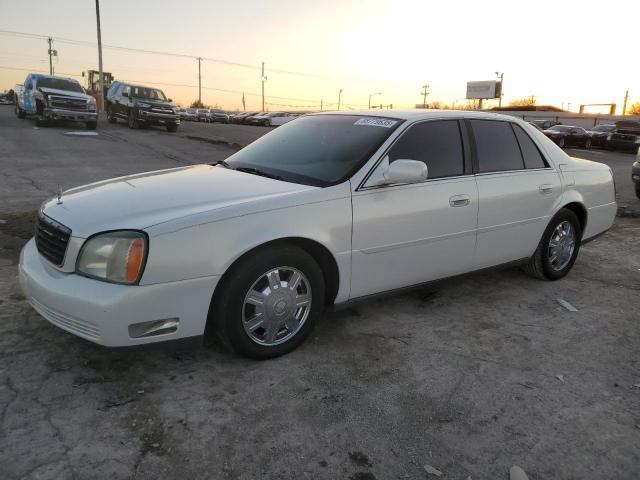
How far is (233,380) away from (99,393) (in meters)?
0.72

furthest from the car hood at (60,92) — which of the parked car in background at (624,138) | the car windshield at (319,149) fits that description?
the parked car in background at (624,138)

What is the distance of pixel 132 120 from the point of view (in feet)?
73.3

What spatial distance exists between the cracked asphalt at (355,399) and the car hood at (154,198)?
0.75m

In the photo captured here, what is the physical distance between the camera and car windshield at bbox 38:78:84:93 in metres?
19.2

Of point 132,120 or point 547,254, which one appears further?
point 132,120

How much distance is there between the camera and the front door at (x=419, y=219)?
3457mm

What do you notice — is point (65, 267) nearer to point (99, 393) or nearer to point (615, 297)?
point (99, 393)

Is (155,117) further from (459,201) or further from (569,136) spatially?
(569,136)

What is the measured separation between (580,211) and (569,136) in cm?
A: 2720

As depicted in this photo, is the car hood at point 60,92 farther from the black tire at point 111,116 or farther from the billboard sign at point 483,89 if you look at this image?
the billboard sign at point 483,89

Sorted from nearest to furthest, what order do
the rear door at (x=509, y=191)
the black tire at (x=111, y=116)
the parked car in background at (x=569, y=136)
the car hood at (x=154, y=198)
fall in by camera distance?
the car hood at (x=154, y=198) < the rear door at (x=509, y=191) < the black tire at (x=111, y=116) < the parked car in background at (x=569, y=136)

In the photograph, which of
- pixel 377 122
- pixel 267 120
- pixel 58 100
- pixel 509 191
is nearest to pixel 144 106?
pixel 58 100

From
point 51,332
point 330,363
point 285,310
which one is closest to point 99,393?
point 51,332

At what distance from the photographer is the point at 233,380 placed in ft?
9.89
